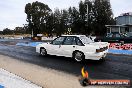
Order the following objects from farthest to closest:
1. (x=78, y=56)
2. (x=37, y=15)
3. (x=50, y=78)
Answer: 1. (x=37, y=15)
2. (x=78, y=56)
3. (x=50, y=78)

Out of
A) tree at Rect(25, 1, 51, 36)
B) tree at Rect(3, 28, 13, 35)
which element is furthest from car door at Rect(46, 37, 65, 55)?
tree at Rect(3, 28, 13, 35)

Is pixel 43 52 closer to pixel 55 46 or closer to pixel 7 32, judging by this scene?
pixel 55 46

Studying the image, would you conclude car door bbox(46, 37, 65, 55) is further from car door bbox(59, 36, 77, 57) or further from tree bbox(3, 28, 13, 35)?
tree bbox(3, 28, 13, 35)

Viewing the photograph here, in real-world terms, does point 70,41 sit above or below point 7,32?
below

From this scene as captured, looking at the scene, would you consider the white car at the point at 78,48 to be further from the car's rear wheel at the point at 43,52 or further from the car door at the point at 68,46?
the car's rear wheel at the point at 43,52

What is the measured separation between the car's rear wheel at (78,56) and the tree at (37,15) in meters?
50.2

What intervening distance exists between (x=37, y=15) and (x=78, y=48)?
5547 centimetres

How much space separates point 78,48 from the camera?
1141 centimetres

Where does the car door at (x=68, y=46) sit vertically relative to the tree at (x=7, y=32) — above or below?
below

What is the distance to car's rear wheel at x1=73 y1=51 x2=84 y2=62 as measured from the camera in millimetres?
11366

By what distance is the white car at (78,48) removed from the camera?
10875 millimetres

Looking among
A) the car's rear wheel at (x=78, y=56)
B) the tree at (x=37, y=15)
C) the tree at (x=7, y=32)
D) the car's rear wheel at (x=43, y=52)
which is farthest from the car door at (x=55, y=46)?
the tree at (x=7, y=32)

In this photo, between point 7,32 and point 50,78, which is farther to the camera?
point 7,32

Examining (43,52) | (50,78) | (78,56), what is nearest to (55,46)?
(43,52)
